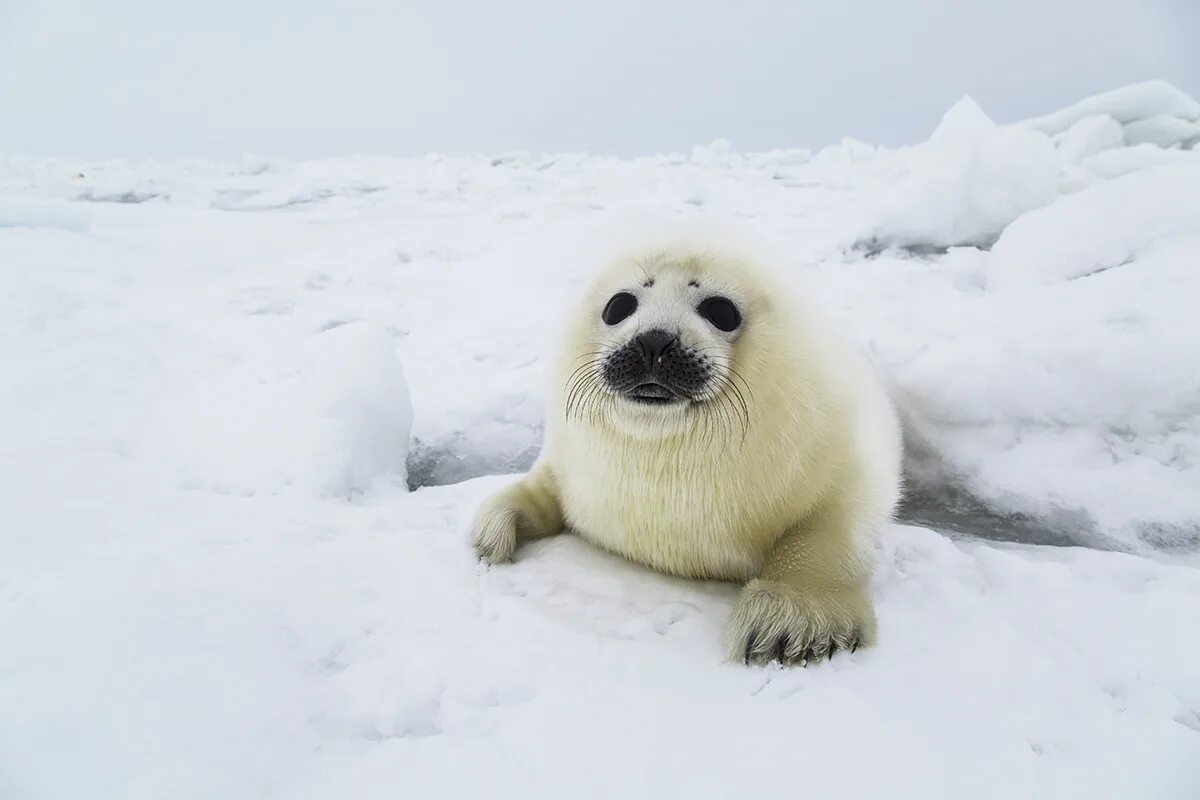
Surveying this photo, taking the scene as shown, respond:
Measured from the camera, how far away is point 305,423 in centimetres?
228

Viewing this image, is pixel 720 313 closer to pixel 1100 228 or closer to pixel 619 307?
pixel 619 307

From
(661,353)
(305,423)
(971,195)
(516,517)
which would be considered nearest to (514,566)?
(516,517)

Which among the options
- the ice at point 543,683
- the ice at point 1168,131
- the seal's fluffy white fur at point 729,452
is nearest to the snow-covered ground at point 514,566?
the ice at point 543,683

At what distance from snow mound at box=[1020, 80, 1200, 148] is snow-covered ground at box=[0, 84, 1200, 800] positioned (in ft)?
18.6

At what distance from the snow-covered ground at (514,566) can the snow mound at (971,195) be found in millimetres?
786

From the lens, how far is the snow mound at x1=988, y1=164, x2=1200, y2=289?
131 inches

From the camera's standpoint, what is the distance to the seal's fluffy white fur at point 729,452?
1.57m

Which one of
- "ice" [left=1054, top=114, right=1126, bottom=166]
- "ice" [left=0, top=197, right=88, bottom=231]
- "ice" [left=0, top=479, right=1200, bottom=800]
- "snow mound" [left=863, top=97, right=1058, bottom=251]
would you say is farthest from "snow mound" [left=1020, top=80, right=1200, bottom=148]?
"ice" [left=0, top=197, right=88, bottom=231]

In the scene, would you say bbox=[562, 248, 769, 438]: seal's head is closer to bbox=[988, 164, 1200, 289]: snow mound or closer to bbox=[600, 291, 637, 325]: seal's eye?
bbox=[600, 291, 637, 325]: seal's eye

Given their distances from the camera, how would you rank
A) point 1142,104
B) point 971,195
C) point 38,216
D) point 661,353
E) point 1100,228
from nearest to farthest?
point 661,353 → point 1100,228 → point 971,195 → point 38,216 → point 1142,104

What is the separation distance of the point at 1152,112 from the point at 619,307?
9.61 metres

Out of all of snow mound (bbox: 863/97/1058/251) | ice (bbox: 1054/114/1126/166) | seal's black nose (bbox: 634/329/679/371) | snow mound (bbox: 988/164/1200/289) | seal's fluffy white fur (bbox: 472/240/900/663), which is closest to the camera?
seal's black nose (bbox: 634/329/679/371)

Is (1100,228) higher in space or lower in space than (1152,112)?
lower

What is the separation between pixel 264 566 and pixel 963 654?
1452 mm
